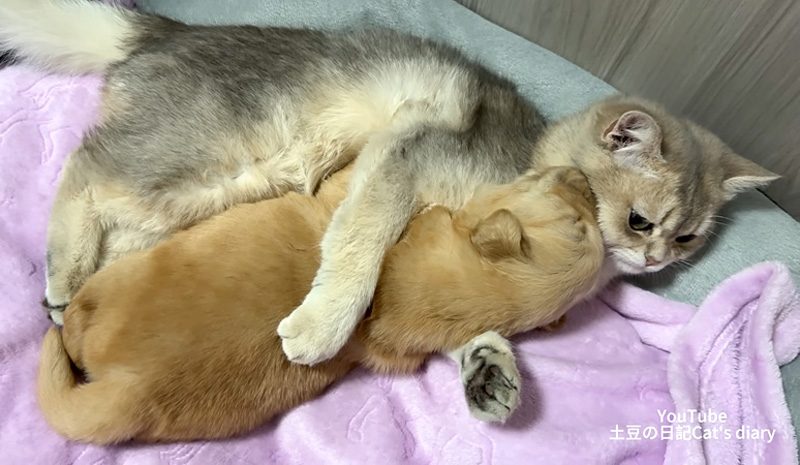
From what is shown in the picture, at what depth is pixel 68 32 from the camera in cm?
157

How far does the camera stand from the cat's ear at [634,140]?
1.29m

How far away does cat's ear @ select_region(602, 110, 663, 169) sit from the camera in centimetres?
129

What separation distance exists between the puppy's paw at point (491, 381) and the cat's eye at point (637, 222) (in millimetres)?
423

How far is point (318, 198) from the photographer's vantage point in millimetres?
1400

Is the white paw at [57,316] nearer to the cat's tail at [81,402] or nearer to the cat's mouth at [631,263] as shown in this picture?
the cat's tail at [81,402]

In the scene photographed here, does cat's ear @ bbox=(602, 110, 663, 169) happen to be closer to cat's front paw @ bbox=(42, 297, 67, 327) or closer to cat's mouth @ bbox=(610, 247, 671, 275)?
→ cat's mouth @ bbox=(610, 247, 671, 275)

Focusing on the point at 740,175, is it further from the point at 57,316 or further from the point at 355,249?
the point at 57,316

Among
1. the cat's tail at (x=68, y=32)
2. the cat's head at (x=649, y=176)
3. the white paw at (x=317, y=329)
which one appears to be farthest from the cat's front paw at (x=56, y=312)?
the cat's head at (x=649, y=176)

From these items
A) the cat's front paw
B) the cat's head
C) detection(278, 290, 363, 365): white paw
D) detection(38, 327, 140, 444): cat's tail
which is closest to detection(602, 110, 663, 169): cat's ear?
the cat's head

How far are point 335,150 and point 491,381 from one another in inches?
24.5

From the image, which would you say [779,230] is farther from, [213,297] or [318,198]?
[213,297]

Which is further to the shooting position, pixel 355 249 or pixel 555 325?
pixel 555 325

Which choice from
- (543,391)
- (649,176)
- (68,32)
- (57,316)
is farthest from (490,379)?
(68,32)

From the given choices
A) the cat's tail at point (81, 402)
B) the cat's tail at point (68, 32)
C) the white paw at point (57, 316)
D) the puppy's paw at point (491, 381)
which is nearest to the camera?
the cat's tail at point (81, 402)
